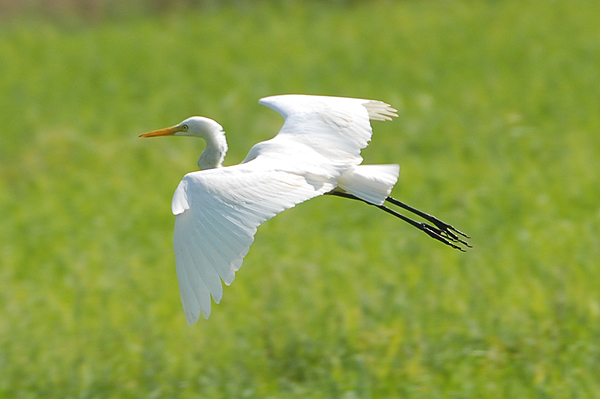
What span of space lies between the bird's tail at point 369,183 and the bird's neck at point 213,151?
0.55m

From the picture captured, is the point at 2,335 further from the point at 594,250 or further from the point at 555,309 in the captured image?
the point at 594,250

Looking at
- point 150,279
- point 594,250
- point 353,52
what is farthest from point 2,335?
point 353,52

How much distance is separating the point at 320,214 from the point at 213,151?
12.0 feet

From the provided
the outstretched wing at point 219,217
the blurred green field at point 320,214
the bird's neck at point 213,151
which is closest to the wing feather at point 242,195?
the outstretched wing at point 219,217

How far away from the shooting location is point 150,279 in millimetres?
6242

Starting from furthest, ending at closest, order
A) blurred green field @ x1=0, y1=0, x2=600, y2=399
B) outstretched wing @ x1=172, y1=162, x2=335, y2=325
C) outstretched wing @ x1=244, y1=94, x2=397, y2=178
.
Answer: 1. blurred green field @ x1=0, y1=0, x2=600, y2=399
2. outstretched wing @ x1=244, y1=94, x2=397, y2=178
3. outstretched wing @ x1=172, y1=162, x2=335, y2=325

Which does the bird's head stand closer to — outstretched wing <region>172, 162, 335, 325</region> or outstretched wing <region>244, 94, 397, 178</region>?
outstretched wing <region>244, 94, 397, 178</region>

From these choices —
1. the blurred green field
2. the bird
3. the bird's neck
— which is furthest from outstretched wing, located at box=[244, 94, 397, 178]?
the blurred green field

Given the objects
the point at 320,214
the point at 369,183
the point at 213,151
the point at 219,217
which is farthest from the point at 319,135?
the point at 320,214

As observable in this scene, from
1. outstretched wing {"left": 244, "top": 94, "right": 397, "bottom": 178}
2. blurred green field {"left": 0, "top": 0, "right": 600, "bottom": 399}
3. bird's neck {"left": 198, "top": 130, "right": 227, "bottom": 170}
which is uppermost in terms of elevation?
outstretched wing {"left": 244, "top": 94, "right": 397, "bottom": 178}

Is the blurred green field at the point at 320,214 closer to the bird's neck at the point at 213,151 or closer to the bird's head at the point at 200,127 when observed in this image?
the bird's neck at the point at 213,151

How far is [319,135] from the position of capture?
13.4 feet

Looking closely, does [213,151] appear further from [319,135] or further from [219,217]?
[219,217]

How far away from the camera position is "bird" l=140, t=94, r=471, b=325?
10.3 feet
